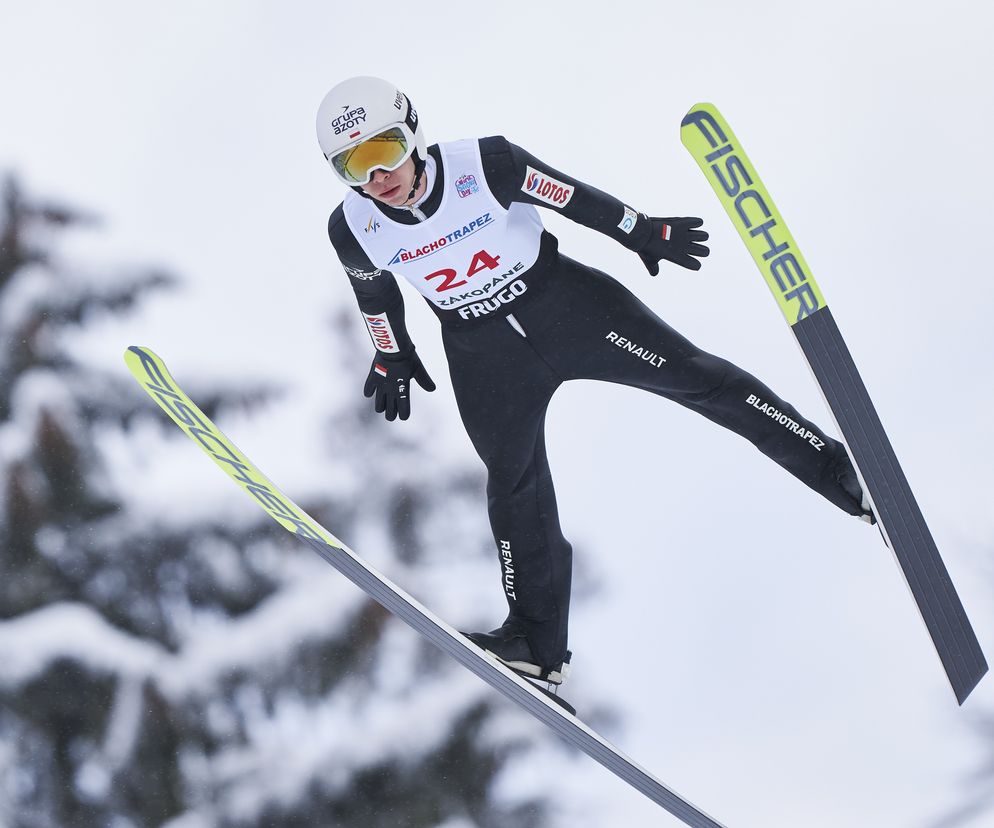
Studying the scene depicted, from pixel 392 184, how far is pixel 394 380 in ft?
2.69

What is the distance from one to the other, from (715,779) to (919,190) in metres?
2.69

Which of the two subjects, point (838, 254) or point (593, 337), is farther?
point (838, 254)

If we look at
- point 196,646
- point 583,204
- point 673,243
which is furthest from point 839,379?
point 196,646

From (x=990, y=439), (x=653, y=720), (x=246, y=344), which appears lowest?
(x=653, y=720)

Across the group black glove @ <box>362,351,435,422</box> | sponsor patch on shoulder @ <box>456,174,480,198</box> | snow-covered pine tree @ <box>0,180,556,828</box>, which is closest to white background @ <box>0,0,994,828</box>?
snow-covered pine tree @ <box>0,180,556,828</box>

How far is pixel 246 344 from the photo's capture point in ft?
16.9

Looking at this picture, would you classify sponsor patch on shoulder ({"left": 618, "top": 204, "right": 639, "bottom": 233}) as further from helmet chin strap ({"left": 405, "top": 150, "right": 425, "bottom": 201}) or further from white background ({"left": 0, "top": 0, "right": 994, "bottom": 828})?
white background ({"left": 0, "top": 0, "right": 994, "bottom": 828})

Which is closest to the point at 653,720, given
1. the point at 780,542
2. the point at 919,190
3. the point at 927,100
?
the point at 780,542

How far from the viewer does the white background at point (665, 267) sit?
491 cm

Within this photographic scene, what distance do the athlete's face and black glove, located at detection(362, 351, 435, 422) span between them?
0.70 metres

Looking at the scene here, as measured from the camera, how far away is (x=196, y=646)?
5.79 metres

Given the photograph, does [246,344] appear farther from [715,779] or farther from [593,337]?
[715,779]

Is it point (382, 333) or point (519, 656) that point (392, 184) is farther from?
point (519, 656)

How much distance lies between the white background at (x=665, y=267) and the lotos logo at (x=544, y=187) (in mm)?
1751
